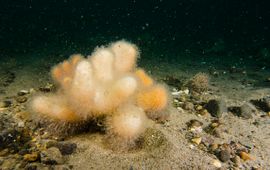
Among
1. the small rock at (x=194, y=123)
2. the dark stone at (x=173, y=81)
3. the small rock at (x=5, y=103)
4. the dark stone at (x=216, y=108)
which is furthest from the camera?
the dark stone at (x=173, y=81)

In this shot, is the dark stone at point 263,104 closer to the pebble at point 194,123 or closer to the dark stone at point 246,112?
the dark stone at point 246,112

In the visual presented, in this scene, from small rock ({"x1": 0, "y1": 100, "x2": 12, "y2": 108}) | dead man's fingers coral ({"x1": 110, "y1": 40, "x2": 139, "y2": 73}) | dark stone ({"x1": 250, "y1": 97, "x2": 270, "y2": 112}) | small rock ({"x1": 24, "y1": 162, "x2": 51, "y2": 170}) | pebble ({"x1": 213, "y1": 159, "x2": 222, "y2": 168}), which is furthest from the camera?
dark stone ({"x1": 250, "y1": 97, "x2": 270, "y2": 112})

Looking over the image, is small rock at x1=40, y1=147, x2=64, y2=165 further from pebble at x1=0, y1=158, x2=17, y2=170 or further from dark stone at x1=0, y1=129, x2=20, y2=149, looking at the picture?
dark stone at x1=0, y1=129, x2=20, y2=149

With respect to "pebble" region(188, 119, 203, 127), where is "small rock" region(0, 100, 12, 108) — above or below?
above

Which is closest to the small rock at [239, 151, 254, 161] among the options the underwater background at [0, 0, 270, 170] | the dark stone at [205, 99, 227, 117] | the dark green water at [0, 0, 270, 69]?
the underwater background at [0, 0, 270, 170]

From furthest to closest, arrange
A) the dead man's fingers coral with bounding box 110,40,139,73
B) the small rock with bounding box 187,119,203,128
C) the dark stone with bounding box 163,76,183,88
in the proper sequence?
the dark stone with bounding box 163,76,183,88
the small rock with bounding box 187,119,203,128
the dead man's fingers coral with bounding box 110,40,139,73

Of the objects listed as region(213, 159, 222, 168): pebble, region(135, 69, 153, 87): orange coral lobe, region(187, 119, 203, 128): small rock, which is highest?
region(135, 69, 153, 87): orange coral lobe

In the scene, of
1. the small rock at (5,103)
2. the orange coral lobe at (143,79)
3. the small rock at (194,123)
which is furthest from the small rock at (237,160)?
the small rock at (5,103)
